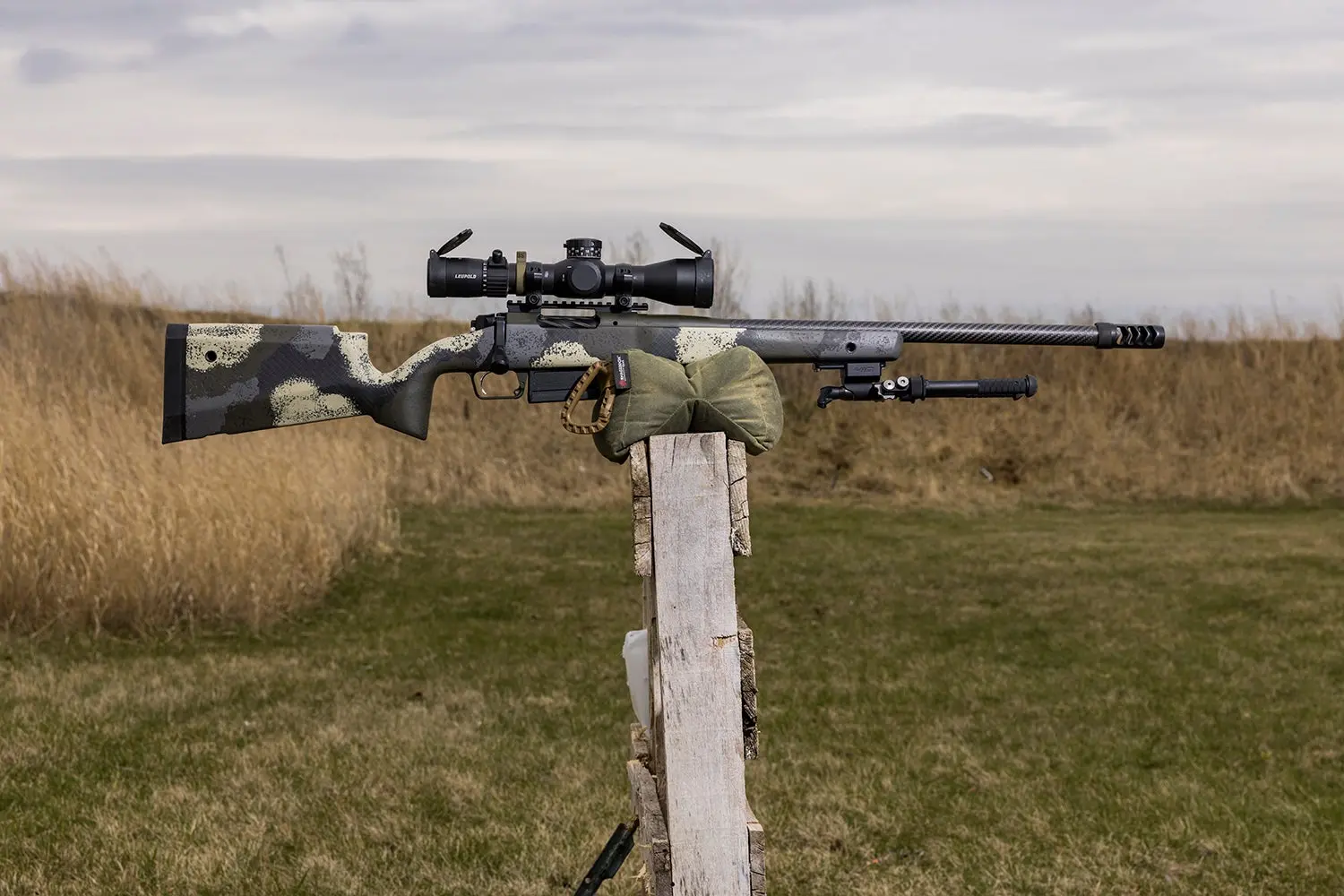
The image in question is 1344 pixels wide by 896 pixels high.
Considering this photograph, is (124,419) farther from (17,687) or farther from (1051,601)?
(1051,601)

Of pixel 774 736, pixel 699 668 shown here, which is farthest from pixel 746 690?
pixel 774 736

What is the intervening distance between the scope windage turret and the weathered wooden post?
0.92 m

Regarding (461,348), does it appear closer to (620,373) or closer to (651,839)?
(620,373)

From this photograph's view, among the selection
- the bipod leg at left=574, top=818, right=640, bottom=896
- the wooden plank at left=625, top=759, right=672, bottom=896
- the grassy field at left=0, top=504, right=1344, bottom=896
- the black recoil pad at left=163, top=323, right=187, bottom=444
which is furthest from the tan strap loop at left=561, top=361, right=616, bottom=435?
the grassy field at left=0, top=504, right=1344, bottom=896

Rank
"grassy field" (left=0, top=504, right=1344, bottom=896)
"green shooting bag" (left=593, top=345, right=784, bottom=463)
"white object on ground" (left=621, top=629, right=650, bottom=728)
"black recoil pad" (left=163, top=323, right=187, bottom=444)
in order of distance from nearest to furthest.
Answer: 1. "green shooting bag" (left=593, top=345, right=784, bottom=463)
2. "white object on ground" (left=621, top=629, right=650, bottom=728)
3. "black recoil pad" (left=163, top=323, right=187, bottom=444)
4. "grassy field" (left=0, top=504, right=1344, bottom=896)

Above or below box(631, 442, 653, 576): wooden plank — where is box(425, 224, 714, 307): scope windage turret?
above

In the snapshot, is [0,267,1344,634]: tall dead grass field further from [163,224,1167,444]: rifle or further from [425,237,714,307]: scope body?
[425,237,714,307]: scope body

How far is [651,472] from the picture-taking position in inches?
135

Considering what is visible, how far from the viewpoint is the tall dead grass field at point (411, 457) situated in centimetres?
1020

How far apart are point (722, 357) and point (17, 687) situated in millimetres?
6744

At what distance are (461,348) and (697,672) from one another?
1.74 meters

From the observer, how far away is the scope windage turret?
4176 mm

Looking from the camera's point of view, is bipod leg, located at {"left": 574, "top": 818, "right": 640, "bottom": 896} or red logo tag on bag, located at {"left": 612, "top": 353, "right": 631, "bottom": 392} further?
bipod leg, located at {"left": 574, "top": 818, "right": 640, "bottom": 896}

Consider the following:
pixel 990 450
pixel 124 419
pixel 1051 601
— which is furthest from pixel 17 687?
pixel 990 450
